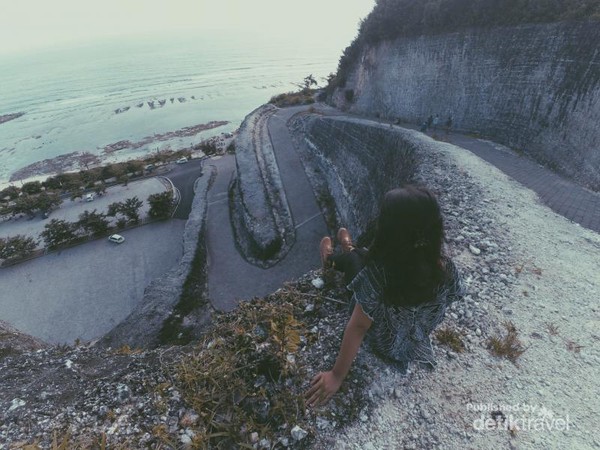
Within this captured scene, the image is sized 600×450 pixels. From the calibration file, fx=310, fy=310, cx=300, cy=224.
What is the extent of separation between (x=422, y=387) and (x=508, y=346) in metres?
1.29

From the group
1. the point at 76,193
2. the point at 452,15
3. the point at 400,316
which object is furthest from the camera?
the point at 76,193

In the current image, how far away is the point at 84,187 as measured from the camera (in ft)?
98.9

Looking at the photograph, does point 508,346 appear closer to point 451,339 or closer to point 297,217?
point 451,339

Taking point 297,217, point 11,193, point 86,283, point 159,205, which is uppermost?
point 297,217

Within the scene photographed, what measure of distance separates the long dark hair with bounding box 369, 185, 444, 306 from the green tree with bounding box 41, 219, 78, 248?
24576mm

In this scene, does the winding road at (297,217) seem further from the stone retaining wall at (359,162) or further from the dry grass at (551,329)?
the dry grass at (551,329)

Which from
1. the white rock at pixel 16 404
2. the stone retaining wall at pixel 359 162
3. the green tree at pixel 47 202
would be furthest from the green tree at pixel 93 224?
the white rock at pixel 16 404

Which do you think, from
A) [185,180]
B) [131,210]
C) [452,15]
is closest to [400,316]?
[452,15]

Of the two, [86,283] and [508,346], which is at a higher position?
[508,346]

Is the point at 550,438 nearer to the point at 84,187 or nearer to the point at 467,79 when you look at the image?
the point at 467,79

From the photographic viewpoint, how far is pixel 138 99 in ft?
248

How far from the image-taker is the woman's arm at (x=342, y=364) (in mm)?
2598

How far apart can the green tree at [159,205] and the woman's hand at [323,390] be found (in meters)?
22.7

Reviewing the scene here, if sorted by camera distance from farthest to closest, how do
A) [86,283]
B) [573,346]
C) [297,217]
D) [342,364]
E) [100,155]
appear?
[100,155] → [86,283] → [297,217] → [573,346] → [342,364]
